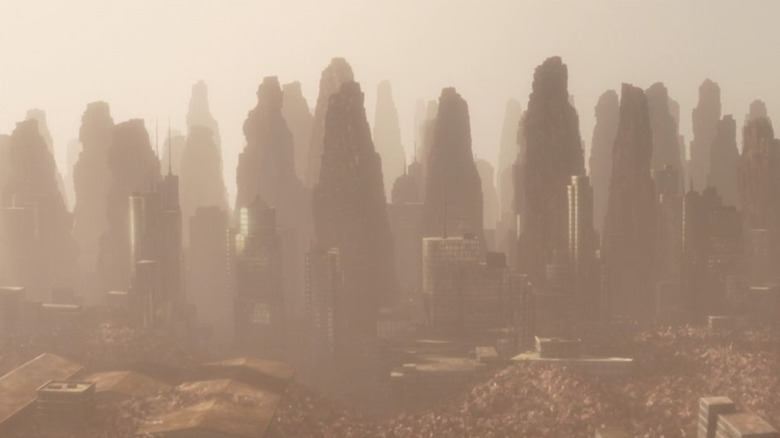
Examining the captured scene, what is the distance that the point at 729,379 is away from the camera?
131500 millimetres

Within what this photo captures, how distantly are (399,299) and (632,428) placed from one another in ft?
311

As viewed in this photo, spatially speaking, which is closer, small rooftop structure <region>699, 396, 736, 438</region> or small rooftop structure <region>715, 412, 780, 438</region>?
small rooftop structure <region>715, 412, 780, 438</region>

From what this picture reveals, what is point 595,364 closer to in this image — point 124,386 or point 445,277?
point 445,277

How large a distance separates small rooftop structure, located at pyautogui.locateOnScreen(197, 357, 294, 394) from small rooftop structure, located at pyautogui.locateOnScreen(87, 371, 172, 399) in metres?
6.12

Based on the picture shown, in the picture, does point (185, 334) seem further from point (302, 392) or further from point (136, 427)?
point (136, 427)

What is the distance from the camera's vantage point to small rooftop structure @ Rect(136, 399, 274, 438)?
277 ft

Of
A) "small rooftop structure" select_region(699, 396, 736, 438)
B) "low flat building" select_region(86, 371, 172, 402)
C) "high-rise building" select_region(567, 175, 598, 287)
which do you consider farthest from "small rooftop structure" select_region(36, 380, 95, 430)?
"high-rise building" select_region(567, 175, 598, 287)

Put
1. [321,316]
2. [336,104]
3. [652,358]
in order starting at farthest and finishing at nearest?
[336,104]
[321,316]
[652,358]

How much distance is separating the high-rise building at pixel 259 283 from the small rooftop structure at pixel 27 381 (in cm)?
5363

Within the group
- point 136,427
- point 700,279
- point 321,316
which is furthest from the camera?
point 700,279

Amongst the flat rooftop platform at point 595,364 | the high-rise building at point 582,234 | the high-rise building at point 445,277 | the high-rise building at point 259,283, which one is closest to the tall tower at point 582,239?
the high-rise building at point 582,234

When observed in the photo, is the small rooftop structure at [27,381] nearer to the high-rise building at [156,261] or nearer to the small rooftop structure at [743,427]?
the high-rise building at [156,261]

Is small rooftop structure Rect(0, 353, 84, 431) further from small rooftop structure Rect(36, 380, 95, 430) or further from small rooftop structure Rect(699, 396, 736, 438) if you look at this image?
small rooftop structure Rect(699, 396, 736, 438)

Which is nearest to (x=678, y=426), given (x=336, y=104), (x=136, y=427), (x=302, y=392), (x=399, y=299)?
(x=302, y=392)
